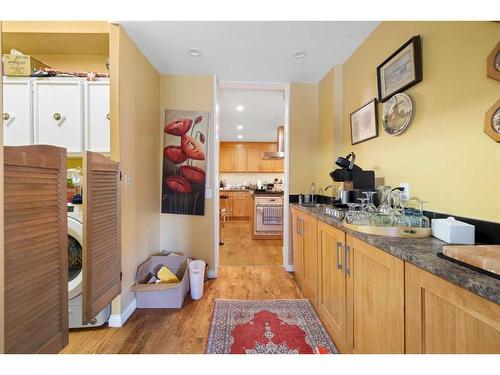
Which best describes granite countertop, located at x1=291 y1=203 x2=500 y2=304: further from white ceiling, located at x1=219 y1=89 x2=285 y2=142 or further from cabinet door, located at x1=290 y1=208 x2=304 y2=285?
white ceiling, located at x1=219 y1=89 x2=285 y2=142

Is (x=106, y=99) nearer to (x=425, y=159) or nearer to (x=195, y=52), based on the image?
(x=195, y=52)

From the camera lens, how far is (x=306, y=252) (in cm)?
206

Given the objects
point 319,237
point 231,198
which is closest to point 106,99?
point 319,237

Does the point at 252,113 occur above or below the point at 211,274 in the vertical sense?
above

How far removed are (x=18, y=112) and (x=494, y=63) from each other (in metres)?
3.02

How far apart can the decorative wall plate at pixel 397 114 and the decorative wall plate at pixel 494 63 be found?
46 cm

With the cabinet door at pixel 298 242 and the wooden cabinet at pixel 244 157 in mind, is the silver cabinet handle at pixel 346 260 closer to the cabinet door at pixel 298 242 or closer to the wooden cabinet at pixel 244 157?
the cabinet door at pixel 298 242

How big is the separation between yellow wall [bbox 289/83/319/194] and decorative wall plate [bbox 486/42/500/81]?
76.5 inches

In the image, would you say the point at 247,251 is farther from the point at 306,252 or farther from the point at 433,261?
the point at 433,261

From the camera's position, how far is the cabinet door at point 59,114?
175 centimetres

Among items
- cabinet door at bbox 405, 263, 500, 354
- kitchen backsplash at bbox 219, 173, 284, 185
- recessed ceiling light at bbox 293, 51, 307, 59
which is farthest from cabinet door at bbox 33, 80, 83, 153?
kitchen backsplash at bbox 219, 173, 284, 185

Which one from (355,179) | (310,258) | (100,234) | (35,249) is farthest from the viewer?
(310,258)

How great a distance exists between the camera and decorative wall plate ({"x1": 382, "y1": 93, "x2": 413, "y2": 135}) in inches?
56.4

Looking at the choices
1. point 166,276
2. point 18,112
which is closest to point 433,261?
point 166,276
